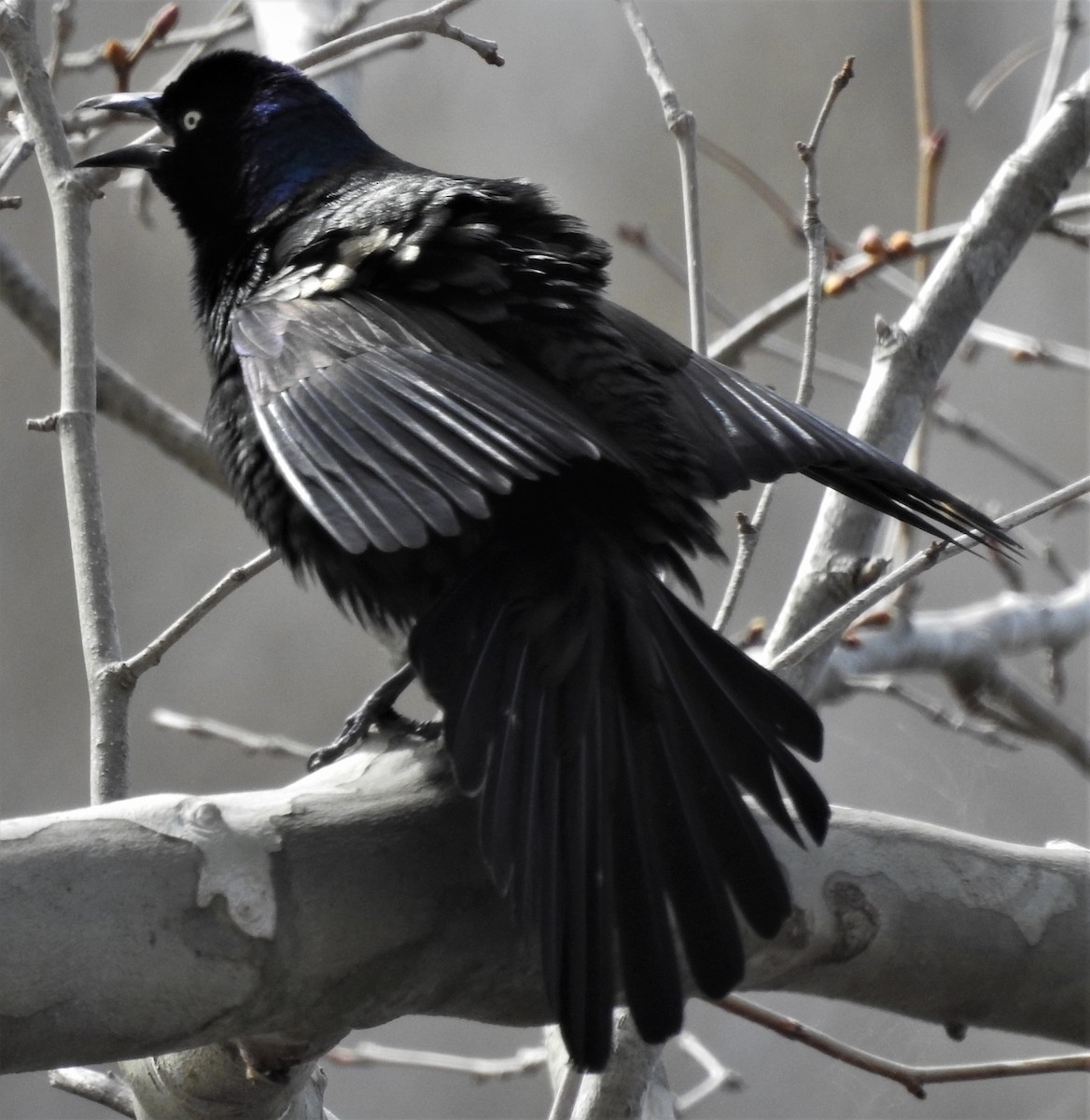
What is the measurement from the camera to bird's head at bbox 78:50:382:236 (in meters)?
2.50

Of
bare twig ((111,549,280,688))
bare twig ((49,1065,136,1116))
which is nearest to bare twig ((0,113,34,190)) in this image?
bare twig ((111,549,280,688))

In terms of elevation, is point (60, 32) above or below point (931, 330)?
above

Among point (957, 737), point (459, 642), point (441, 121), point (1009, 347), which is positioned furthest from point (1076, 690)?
point (459, 642)

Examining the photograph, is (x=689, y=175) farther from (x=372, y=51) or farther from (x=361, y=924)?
(x=361, y=924)

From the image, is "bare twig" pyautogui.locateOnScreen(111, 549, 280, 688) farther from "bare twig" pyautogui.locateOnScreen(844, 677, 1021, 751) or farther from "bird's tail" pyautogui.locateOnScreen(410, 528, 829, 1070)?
"bare twig" pyautogui.locateOnScreen(844, 677, 1021, 751)

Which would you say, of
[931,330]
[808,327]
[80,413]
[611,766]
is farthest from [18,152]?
[931,330]

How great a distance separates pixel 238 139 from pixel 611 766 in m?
1.49

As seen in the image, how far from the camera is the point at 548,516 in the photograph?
179 centimetres

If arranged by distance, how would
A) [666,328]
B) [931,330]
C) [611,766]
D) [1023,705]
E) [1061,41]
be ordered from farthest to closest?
[666,328] → [1023,705] → [1061,41] → [931,330] → [611,766]

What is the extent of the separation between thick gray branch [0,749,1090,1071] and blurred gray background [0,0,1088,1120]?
2.81 meters

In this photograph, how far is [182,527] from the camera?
22.8 feet

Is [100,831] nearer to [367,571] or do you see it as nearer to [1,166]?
[367,571]

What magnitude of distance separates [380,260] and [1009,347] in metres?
1.76

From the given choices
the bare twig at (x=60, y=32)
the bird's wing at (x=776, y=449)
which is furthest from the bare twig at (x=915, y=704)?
the bare twig at (x=60, y=32)
